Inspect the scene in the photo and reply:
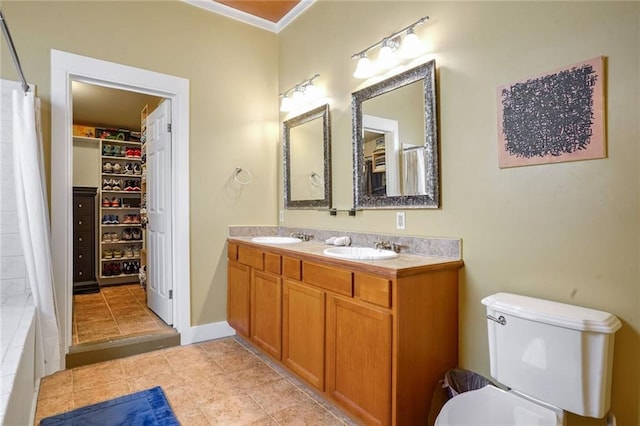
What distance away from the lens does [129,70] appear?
2.77 meters

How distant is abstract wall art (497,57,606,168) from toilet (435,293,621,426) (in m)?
0.63

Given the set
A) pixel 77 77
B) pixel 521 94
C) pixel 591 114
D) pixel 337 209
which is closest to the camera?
pixel 591 114

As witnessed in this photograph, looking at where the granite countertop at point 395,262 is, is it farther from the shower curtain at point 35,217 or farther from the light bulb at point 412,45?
the shower curtain at point 35,217

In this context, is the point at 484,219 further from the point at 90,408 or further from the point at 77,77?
the point at 77,77

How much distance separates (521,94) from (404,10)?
1009 mm

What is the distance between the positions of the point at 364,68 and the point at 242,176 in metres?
1.52

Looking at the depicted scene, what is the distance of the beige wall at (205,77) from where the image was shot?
251 centimetres

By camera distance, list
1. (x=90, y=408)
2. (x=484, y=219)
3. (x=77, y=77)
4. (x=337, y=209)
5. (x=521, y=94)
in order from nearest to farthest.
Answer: (x=521, y=94)
(x=484, y=219)
(x=90, y=408)
(x=77, y=77)
(x=337, y=209)

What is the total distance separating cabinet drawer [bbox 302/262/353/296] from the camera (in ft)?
5.98

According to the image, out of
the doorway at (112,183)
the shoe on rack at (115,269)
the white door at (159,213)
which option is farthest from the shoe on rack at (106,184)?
the white door at (159,213)

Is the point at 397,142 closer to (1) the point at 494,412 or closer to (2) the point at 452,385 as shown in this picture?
(2) the point at 452,385

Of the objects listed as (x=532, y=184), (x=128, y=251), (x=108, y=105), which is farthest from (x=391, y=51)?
(x=128, y=251)

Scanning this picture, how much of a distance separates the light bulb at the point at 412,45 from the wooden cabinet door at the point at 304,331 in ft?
4.89

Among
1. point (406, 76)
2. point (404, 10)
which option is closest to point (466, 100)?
point (406, 76)
